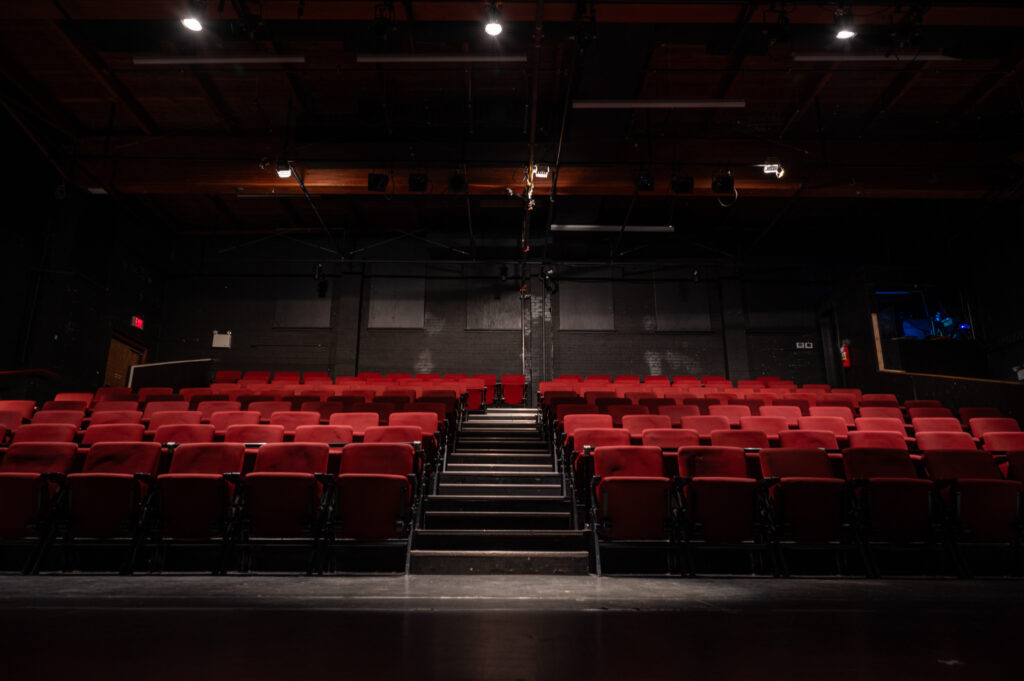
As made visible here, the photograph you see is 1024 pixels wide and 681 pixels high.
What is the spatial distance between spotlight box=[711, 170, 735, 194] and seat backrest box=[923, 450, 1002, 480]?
186 inches

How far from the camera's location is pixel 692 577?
2615mm

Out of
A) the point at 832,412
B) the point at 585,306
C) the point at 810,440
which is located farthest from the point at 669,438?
the point at 585,306

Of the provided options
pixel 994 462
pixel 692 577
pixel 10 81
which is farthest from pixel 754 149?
pixel 10 81

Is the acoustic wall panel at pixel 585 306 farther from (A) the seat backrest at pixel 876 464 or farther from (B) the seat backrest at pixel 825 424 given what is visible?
(A) the seat backrest at pixel 876 464

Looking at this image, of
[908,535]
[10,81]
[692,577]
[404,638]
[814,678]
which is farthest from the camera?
[10,81]

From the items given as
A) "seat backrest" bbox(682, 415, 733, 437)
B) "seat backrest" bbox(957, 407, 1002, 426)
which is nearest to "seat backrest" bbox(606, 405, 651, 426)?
"seat backrest" bbox(682, 415, 733, 437)

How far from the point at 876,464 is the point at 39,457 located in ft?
15.9

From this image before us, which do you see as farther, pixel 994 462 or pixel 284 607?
pixel 994 462

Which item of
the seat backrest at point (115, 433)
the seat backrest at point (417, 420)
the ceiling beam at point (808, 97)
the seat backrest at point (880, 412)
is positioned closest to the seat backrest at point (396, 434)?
the seat backrest at point (417, 420)

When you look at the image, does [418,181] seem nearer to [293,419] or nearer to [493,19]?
[493,19]

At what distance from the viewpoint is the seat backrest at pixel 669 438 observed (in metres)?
3.87

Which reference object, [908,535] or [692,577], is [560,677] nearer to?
[692,577]

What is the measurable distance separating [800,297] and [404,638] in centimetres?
1108

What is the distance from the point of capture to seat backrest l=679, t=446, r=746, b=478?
10.6 ft
